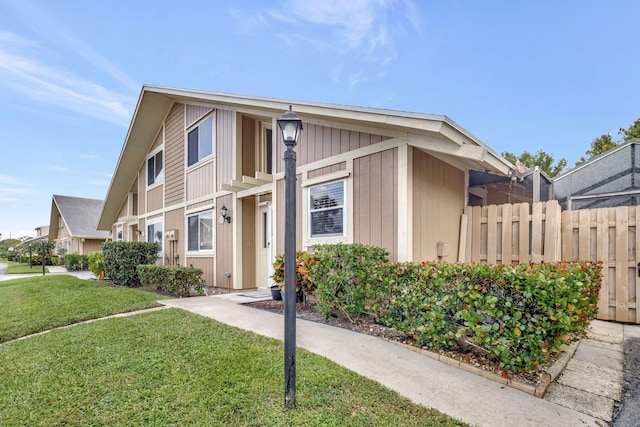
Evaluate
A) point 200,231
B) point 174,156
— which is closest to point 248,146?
point 200,231

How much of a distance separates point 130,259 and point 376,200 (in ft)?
27.7

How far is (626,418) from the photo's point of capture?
8.29 ft

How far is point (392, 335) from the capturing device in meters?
4.26

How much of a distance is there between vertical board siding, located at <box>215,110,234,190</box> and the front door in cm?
119

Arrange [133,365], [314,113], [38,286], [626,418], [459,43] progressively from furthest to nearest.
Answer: [459,43]
[38,286]
[314,113]
[133,365]
[626,418]

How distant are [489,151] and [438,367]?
→ 341 centimetres

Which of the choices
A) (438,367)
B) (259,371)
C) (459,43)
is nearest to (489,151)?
(438,367)

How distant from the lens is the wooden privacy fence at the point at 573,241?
5.07 metres

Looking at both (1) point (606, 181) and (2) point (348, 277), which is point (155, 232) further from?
(1) point (606, 181)

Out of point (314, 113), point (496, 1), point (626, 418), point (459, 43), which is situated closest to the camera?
point (626, 418)

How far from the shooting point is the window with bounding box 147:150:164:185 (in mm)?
12664

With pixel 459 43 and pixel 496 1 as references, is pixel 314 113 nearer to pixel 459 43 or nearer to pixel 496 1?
pixel 496 1

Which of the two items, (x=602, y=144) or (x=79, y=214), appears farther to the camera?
(x=79, y=214)

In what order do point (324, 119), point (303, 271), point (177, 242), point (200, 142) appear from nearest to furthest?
point (303, 271), point (324, 119), point (200, 142), point (177, 242)
